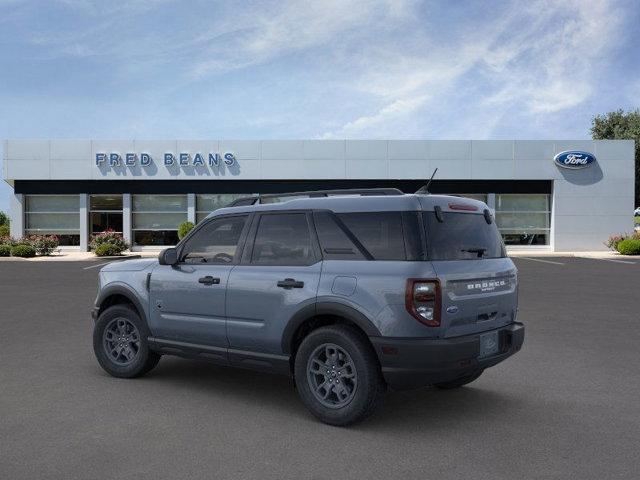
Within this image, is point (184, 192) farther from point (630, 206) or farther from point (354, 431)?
point (354, 431)

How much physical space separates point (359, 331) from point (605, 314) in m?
7.96

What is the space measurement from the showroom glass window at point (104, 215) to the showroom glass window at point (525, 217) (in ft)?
76.0

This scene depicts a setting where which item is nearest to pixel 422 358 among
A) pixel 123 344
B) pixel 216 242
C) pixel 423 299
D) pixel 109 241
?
pixel 423 299

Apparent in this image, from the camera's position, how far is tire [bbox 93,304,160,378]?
6.30 m

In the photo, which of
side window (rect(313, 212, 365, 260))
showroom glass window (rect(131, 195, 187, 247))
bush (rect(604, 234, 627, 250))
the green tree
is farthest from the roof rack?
the green tree

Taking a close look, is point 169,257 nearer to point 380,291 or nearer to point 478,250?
point 380,291

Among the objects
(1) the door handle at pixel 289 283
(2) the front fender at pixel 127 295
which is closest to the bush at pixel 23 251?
(2) the front fender at pixel 127 295

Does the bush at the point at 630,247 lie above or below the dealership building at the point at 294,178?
below

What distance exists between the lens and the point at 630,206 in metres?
36.3

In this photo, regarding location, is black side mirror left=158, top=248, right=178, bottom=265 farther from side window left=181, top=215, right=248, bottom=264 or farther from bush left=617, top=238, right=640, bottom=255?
bush left=617, top=238, right=640, bottom=255

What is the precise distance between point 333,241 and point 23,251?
2931 cm

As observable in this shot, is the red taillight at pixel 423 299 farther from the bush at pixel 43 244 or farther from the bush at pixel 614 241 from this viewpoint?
the bush at pixel 614 241

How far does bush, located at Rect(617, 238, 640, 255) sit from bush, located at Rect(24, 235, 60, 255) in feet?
99.5

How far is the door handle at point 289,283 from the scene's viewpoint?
16.6ft
